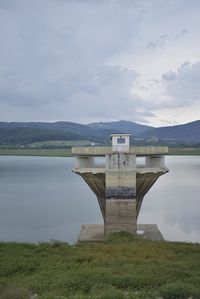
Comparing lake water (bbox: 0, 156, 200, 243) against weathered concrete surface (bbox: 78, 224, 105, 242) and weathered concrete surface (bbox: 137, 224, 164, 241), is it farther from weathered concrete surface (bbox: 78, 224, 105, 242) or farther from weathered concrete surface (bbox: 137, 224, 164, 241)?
weathered concrete surface (bbox: 137, 224, 164, 241)

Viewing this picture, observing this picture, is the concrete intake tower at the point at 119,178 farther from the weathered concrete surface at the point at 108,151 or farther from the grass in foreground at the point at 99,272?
the grass in foreground at the point at 99,272

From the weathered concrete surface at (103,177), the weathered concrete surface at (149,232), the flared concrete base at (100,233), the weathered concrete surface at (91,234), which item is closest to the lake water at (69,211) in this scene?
the weathered concrete surface at (91,234)

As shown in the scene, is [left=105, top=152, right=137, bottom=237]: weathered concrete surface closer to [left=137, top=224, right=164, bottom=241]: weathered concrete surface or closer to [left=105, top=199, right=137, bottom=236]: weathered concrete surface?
[left=105, top=199, right=137, bottom=236]: weathered concrete surface

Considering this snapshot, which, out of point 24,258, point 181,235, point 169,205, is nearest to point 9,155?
point 169,205

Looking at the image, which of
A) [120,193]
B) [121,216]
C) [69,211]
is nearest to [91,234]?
[121,216]

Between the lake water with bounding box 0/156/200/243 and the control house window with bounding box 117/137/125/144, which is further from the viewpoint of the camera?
the lake water with bounding box 0/156/200/243

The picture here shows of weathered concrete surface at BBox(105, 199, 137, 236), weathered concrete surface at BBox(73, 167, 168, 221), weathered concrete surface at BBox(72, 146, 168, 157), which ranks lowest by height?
weathered concrete surface at BBox(105, 199, 137, 236)

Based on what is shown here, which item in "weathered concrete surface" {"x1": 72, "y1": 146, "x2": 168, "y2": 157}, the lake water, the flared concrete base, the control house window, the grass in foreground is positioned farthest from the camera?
the lake water

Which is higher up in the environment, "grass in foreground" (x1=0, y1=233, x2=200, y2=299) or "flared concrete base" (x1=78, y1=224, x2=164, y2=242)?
"grass in foreground" (x1=0, y1=233, x2=200, y2=299)

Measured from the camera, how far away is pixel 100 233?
78.2 ft

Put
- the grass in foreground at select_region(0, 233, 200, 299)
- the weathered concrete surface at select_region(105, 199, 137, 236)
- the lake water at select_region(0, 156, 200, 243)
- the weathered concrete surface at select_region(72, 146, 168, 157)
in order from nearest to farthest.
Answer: the grass in foreground at select_region(0, 233, 200, 299)
the weathered concrete surface at select_region(105, 199, 137, 236)
the weathered concrete surface at select_region(72, 146, 168, 157)
the lake water at select_region(0, 156, 200, 243)

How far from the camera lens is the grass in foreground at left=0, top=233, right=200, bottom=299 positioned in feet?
29.4

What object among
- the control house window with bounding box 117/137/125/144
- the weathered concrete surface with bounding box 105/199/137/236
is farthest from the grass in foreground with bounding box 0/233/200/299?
the control house window with bounding box 117/137/125/144

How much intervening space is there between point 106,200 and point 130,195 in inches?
47.8
